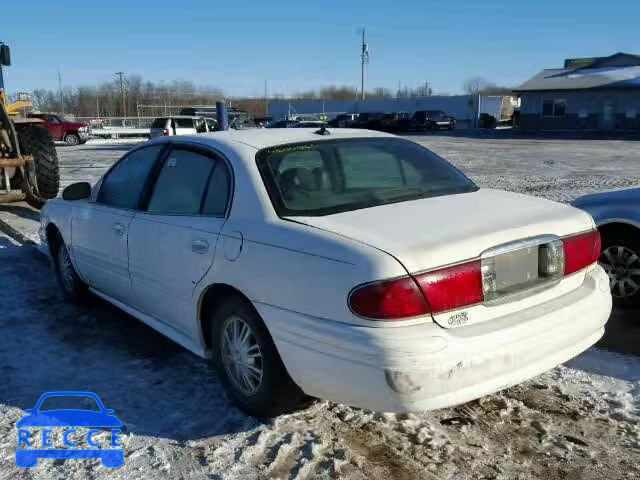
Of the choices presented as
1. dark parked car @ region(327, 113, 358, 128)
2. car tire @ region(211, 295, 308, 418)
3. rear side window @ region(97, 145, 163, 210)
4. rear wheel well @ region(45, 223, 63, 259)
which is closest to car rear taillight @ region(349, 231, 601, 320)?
car tire @ region(211, 295, 308, 418)

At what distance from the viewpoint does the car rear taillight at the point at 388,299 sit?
2666 millimetres

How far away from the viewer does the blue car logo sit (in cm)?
312

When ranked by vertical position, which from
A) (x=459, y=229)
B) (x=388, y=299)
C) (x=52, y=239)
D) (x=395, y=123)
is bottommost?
(x=52, y=239)

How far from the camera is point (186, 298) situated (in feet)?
12.1

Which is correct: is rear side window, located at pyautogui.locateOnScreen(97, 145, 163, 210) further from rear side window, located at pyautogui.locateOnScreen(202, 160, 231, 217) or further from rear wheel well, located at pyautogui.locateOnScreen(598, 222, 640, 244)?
rear wheel well, located at pyautogui.locateOnScreen(598, 222, 640, 244)

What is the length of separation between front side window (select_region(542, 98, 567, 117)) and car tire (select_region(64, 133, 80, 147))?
94.8 ft

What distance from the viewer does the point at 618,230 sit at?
509 cm

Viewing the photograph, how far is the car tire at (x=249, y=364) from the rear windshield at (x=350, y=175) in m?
0.59

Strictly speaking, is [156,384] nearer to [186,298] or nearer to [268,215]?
[186,298]

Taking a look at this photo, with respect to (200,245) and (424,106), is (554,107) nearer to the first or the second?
(424,106)

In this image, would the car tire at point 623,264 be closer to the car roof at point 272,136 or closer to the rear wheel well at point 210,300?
the car roof at point 272,136

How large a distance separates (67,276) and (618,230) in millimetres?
4550

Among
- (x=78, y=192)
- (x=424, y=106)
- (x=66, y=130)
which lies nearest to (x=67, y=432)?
(x=78, y=192)

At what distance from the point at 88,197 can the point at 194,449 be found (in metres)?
2.69
